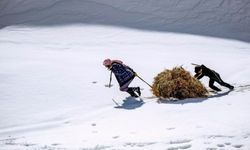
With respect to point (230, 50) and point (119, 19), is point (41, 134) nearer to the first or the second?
point (230, 50)

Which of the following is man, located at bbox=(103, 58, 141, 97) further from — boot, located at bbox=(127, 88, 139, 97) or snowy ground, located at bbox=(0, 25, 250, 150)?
snowy ground, located at bbox=(0, 25, 250, 150)

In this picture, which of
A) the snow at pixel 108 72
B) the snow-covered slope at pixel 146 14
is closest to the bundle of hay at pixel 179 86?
the snow at pixel 108 72

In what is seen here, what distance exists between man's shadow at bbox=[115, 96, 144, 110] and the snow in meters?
0.02

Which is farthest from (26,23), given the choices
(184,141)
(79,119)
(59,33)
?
(184,141)

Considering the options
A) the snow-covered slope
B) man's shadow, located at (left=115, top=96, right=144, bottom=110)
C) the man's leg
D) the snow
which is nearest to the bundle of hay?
the snow

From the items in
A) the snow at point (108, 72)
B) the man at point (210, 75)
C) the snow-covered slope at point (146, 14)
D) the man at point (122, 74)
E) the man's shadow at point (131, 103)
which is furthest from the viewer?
the snow-covered slope at point (146, 14)

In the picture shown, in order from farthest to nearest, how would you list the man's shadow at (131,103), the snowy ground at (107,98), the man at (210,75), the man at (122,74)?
the man at (122,74) < the man at (210,75) < the man's shadow at (131,103) < the snowy ground at (107,98)

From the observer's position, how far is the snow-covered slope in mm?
17672

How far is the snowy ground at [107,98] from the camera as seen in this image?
6.29 metres

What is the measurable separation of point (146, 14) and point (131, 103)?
33.5 ft

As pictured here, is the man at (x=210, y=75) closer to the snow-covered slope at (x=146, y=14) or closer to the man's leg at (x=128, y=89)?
the man's leg at (x=128, y=89)

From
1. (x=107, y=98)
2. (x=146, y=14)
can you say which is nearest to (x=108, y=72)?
(x=107, y=98)

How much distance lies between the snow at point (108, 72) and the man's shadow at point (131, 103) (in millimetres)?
21

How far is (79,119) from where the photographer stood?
8023 mm
